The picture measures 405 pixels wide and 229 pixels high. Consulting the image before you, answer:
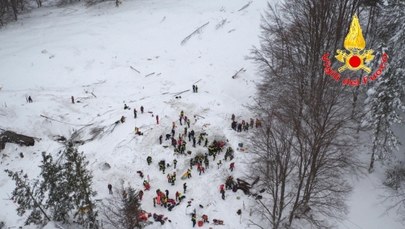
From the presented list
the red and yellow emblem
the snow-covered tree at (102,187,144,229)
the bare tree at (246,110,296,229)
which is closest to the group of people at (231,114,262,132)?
the bare tree at (246,110,296,229)

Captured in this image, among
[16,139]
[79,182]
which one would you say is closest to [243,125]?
[79,182]

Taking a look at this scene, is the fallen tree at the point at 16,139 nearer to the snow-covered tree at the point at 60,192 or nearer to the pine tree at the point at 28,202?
the pine tree at the point at 28,202

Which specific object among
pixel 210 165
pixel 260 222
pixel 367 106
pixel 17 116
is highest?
pixel 367 106

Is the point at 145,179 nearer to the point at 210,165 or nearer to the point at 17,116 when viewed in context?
the point at 210,165

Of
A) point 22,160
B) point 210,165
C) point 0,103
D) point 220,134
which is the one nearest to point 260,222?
point 210,165

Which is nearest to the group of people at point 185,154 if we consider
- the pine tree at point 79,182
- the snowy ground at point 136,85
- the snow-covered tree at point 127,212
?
the snowy ground at point 136,85

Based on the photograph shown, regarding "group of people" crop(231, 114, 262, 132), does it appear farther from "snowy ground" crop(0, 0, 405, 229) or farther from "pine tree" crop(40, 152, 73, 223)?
"pine tree" crop(40, 152, 73, 223)

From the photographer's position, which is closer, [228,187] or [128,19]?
[228,187]

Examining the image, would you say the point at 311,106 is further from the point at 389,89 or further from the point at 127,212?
the point at 127,212
